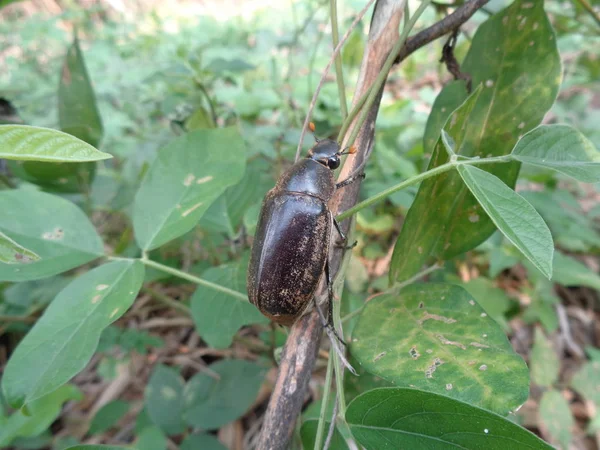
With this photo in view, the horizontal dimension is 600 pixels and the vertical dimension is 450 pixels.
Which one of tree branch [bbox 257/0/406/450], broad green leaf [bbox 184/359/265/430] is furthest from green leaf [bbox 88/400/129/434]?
tree branch [bbox 257/0/406/450]

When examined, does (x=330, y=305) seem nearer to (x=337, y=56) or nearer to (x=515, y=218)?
(x=515, y=218)

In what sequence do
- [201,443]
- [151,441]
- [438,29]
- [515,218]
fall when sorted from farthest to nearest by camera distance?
1. [201,443]
2. [151,441]
3. [438,29]
4. [515,218]

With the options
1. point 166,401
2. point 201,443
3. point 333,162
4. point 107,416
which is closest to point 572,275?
point 333,162

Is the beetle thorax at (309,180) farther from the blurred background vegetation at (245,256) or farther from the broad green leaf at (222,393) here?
the broad green leaf at (222,393)

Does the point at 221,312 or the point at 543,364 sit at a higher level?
the point at 221,312

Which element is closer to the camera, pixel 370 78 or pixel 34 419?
pixel 370 78

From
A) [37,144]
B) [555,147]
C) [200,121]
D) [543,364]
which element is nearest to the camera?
[37,144]
